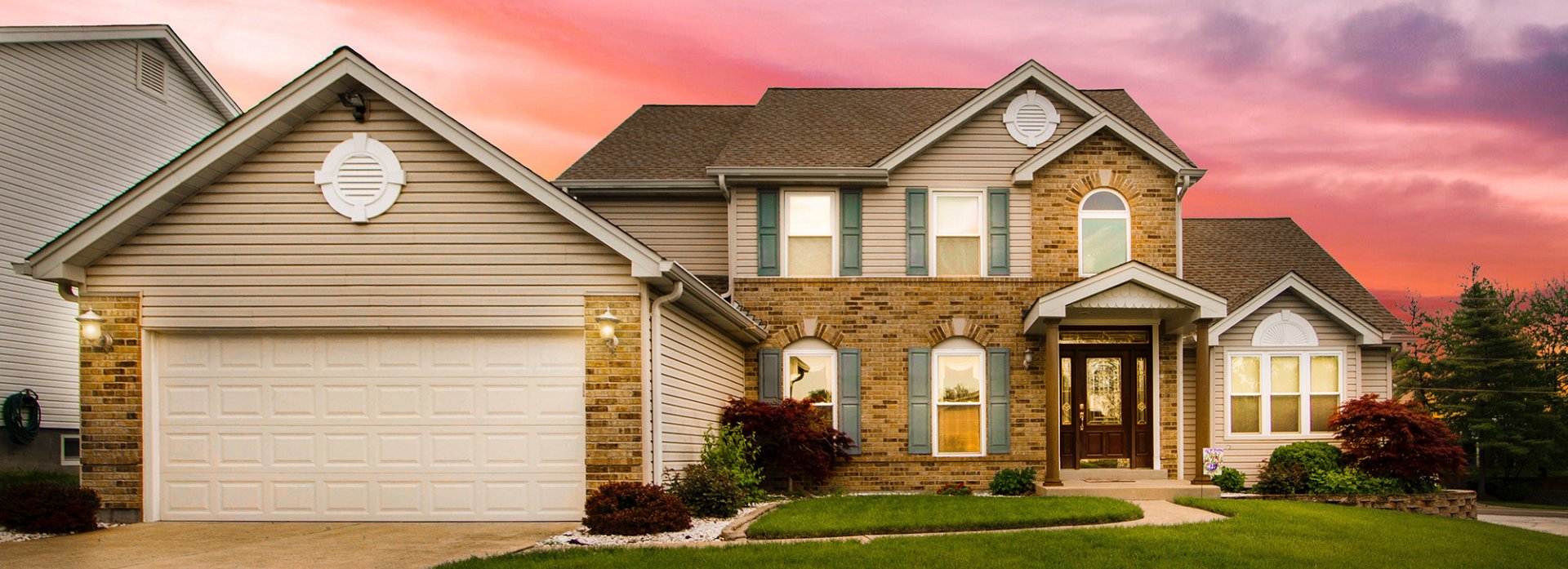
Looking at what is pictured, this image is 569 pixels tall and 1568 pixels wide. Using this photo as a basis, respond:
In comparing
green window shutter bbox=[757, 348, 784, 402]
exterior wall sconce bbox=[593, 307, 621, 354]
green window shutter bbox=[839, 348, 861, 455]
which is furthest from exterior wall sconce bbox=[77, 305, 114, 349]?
green window shutter bbox=[839, 348, 861, 455]

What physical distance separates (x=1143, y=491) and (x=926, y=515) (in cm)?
520

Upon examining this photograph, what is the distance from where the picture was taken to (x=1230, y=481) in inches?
699

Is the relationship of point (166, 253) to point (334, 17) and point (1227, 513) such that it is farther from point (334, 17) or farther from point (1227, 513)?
point (1227, 513)

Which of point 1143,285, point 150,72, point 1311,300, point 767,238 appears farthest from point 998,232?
point 150,72

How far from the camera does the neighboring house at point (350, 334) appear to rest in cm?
1210

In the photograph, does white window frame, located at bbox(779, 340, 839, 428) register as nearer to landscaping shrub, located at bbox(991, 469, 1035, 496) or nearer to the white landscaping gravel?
landscaping shrub, located at bbox(991, 469, 1035, 496)

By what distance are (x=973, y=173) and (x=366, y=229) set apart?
9781 millimetres

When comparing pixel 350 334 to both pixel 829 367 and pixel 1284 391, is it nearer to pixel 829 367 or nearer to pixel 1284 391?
pixel 829 367

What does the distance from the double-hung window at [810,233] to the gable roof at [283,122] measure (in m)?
6.12

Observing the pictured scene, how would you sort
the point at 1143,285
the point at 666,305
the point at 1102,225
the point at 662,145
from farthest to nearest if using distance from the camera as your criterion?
1. the point at 662,145
2. the point at 1102,225
3. the point at 1143,285
4. the point at 666,305

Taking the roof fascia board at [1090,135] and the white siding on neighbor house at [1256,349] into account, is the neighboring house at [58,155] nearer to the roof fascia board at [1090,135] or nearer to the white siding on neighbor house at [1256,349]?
the roof fascia board at [1090,135]

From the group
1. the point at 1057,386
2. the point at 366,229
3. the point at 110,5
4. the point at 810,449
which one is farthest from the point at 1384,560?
the point at 110,5

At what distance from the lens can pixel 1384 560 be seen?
32.4 feet

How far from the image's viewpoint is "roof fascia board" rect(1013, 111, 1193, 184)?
1758 cm
